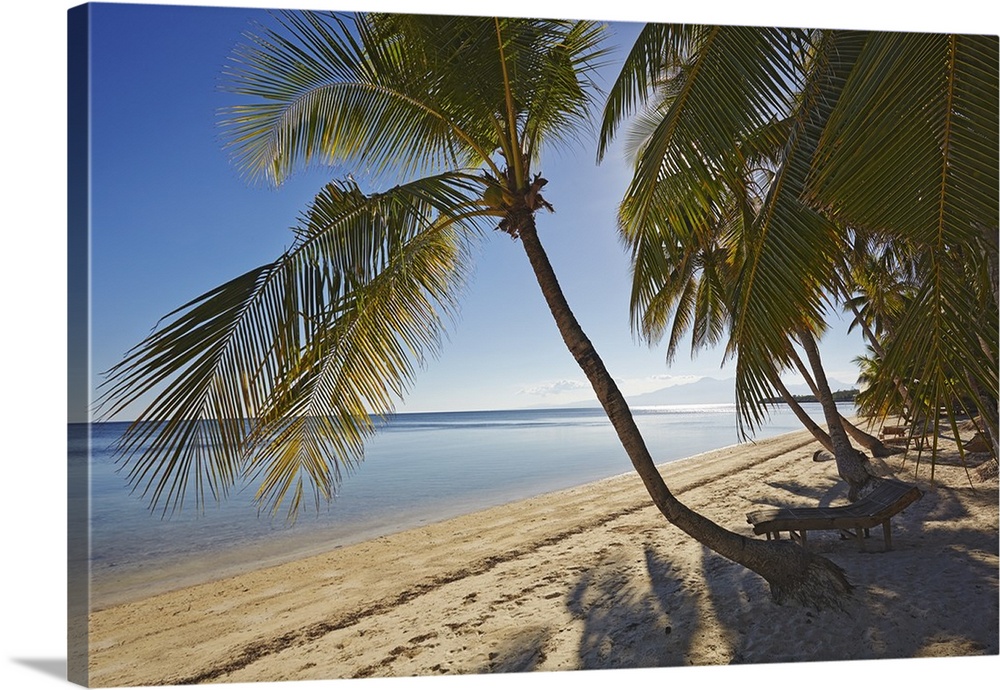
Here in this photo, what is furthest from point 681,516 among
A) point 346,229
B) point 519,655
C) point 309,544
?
point 309,544

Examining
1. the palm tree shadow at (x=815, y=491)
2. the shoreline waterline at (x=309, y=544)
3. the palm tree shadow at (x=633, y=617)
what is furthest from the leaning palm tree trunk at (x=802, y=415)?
the palm tree shadow at (x=633, y=617)

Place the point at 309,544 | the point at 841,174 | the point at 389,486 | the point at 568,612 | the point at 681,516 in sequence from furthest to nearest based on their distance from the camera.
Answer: the point at 389,486
the point at 309,544
the point at 568,612
the point at 681,516
the point at 841,174

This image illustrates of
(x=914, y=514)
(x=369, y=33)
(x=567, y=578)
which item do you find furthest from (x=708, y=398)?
(x=369, y=33)

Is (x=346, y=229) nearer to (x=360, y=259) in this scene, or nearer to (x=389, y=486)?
(x=360, y=259)

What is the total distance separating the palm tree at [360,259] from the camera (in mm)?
2607

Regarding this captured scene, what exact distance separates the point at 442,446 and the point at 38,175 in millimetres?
13683

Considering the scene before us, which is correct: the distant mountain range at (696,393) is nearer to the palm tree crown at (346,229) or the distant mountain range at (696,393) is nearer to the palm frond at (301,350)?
the palm tree crown at (346,229)

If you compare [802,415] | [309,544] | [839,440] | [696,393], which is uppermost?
[696,393]

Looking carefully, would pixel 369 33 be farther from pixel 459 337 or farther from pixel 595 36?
→ pixel 459 337

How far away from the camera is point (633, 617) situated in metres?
3.47

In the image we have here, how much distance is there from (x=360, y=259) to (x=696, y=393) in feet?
11.6

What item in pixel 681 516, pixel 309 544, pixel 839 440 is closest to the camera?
pixel 681 516

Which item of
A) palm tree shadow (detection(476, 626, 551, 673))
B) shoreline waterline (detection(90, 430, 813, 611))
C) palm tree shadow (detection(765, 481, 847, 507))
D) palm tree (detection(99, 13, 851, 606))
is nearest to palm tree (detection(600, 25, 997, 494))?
palm tree (detection(99, 13, 851, 606))

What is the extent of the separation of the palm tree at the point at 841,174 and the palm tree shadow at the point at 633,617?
4.10ft
